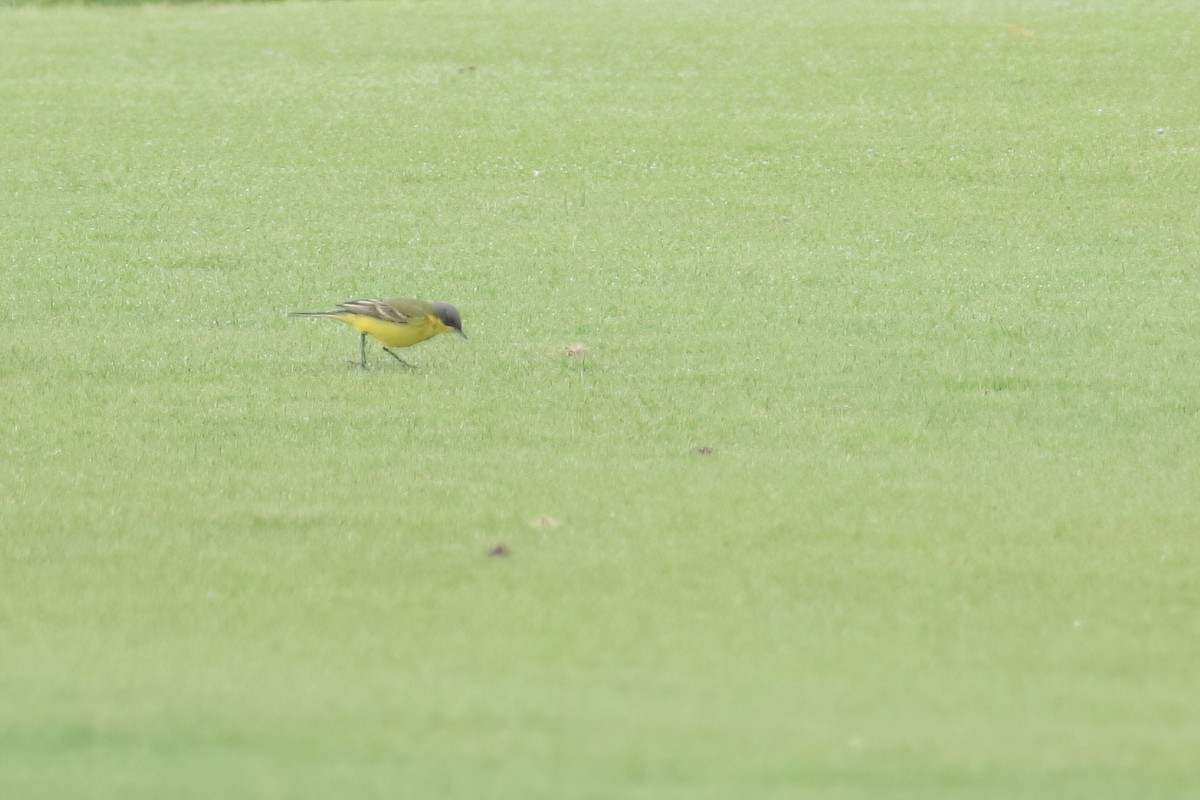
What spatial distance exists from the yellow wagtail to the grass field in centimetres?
36

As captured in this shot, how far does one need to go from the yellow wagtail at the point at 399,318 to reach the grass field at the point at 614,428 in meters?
0.36

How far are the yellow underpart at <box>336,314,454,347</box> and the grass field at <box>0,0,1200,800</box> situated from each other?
33 centimetres

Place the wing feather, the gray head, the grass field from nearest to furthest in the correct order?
1. the grass field
2. the wing feather
3. the gray head

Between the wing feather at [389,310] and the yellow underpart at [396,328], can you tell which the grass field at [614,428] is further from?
the wing feather at [389,310]

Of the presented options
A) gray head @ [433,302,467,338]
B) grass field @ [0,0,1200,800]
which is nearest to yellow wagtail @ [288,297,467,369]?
gray head @ [433,302,467,338]

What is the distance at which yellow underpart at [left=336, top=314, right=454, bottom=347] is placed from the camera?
11.9 meters

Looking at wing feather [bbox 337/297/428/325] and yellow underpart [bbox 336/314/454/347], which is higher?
wing feather [bbox 337/297/428/325]

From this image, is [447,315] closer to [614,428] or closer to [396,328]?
[396,328]

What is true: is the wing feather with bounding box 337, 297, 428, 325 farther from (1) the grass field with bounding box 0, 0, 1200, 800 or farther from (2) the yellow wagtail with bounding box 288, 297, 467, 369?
(1) the grass field with bounding box 0, 0, 1200, 800

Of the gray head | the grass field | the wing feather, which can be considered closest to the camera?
the grass field

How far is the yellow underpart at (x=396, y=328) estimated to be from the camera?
1191 cm

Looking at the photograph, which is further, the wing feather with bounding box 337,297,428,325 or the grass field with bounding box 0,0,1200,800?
the wing feather with bounding box 337,297,428,325

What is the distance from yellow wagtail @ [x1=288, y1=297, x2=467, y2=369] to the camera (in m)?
11.9

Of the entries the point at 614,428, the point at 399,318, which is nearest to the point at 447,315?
the point at 399,318
